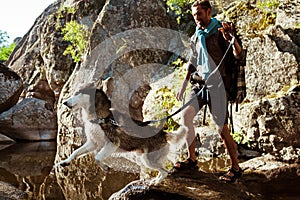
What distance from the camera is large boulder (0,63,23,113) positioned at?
14.9 meters

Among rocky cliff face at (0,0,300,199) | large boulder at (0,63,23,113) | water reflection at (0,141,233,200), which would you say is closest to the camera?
water reflection at (0,141,233,200)

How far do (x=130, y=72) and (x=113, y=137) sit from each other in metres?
6.37

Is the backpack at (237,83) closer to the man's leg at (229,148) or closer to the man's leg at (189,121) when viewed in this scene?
the man's leg at (229,148)

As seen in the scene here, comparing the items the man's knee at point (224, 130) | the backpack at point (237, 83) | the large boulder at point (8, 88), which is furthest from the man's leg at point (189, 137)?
the large boulder at point (8, 88)

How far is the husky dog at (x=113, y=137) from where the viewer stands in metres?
4.71

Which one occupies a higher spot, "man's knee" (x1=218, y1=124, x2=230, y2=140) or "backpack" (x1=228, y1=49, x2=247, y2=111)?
"backpack" (x1=228, y1=49, x2=247, y2=111)

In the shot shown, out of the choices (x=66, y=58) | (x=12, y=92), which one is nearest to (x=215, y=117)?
(x=66, y=58)

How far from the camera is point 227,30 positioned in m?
4.33

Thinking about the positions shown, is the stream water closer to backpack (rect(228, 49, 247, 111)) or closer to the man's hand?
backpack (rect(228, 49, 247, 111))

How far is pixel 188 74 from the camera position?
5.21 m

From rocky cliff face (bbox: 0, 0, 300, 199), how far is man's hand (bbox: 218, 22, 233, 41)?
2.08 meters

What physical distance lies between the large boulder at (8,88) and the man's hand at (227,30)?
12.9m

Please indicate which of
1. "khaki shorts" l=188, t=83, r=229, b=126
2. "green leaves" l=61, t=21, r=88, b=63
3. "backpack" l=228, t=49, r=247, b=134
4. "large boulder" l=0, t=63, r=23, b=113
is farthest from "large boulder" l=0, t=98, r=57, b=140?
"backpack" l=228, t=49, r=247, b=134

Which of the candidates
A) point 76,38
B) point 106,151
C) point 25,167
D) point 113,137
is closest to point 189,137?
point 113,137
